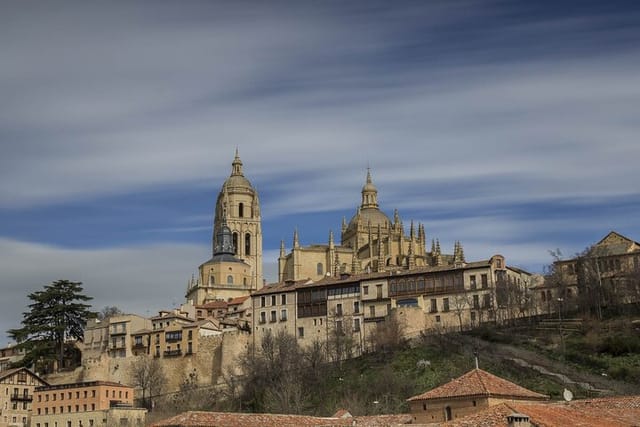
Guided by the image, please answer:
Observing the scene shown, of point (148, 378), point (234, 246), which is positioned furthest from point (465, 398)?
point (234, 246)

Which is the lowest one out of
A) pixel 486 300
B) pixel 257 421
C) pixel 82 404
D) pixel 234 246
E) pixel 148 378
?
pixel 257 421

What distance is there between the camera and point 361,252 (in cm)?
11956

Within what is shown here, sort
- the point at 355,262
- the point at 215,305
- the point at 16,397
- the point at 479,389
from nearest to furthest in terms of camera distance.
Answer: the point at 479,389, the point at 16,397, the point at 355,262, the point at 215,305

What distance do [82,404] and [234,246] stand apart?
58.0 m

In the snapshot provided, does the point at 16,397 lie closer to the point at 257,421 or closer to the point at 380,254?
the point at 380,254

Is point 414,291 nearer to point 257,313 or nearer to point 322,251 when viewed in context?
point 257,313

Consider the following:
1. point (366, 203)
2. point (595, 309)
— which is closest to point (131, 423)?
point (595, 309)

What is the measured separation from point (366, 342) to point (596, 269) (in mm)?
20094

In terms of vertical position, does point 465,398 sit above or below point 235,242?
below

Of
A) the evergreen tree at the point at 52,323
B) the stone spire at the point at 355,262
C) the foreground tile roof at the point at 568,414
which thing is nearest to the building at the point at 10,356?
the evergreen tree at the point at 52,323

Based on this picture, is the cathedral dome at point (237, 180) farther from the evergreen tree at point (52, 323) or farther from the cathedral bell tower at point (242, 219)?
the evergreen tree at point (52, 323)

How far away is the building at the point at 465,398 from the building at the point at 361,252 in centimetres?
6291

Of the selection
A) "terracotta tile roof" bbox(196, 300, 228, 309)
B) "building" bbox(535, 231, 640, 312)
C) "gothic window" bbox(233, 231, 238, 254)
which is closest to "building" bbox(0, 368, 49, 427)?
"terracotta tile roof" bbox(196, 300, 228, 309)

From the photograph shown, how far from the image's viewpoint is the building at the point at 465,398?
4472 cm
